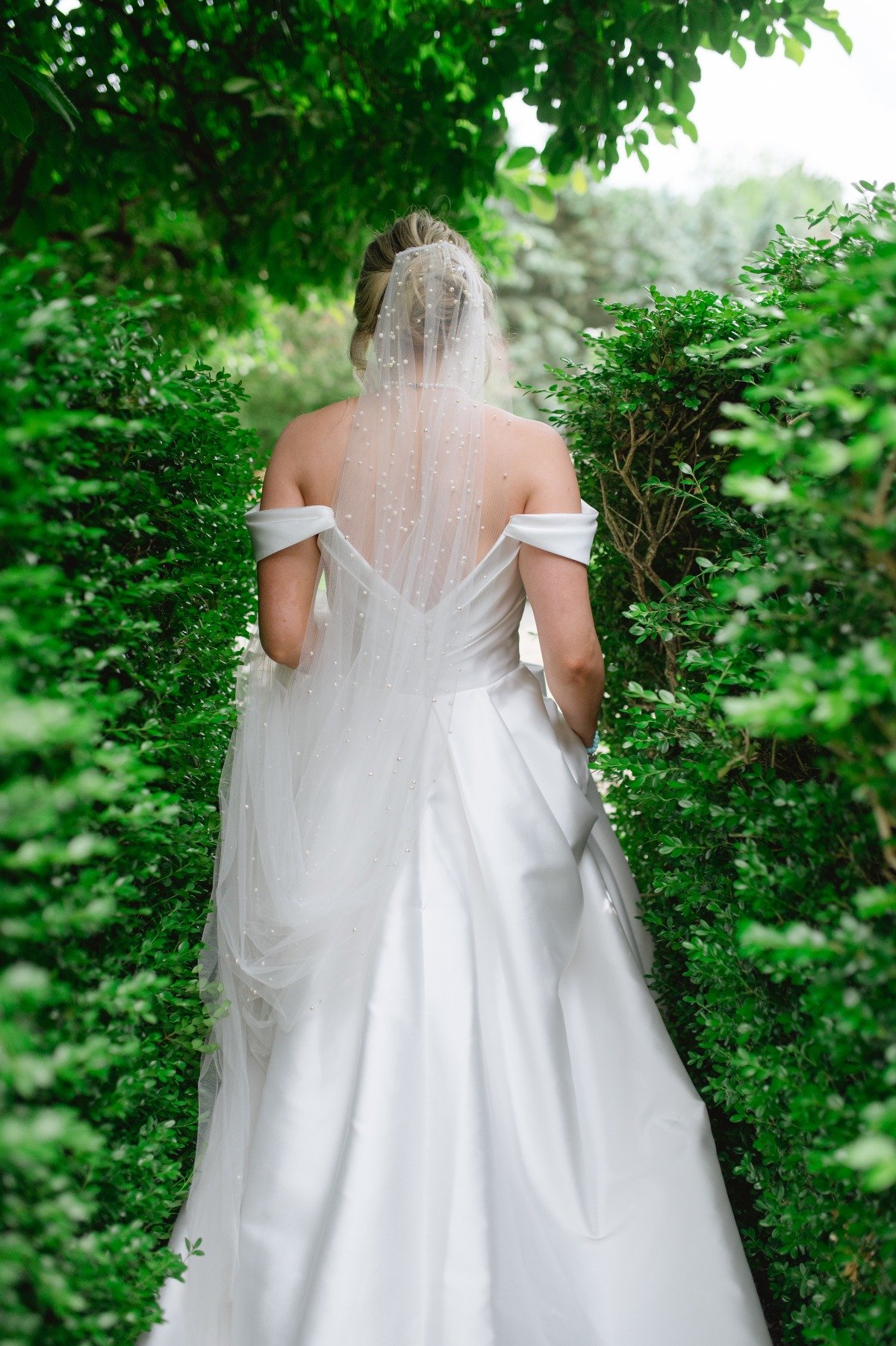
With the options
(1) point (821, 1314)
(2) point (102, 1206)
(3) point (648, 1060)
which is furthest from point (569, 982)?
(2) point (102, 1206)

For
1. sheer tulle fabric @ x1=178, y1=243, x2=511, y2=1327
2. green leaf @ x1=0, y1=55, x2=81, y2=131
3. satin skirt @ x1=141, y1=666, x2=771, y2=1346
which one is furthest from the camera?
green leaf @ x1=0, y1=55, x2=81, y2=131

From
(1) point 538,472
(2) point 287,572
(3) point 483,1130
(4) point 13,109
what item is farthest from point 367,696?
(4) point 13,109

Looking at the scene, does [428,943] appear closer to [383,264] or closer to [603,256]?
[383,264]

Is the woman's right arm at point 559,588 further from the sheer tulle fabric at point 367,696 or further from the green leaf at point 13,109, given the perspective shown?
the green leaf at point 13,109

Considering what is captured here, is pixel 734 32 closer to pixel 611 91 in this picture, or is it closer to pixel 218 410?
pixel 611 91

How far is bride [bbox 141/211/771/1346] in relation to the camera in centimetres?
195

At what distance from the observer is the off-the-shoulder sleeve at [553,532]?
7.24 ft

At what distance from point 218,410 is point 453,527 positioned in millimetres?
621

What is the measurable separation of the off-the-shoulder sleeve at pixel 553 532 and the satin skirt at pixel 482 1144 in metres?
0.47

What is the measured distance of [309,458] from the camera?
7.47ft

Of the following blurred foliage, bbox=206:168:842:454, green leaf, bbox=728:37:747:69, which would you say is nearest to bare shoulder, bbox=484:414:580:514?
green leaf, bbox=728:37:747:69

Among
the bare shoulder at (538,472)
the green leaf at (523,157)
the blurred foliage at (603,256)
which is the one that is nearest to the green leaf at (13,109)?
the bare shoulder at (538,472)

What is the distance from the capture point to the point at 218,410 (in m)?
2.18

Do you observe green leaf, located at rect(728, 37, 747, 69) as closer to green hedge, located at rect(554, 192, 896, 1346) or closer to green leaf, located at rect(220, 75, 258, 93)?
green hedge, located at rect(554, 192, 896, 1346)
